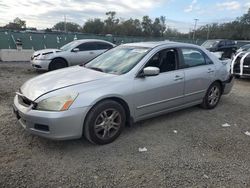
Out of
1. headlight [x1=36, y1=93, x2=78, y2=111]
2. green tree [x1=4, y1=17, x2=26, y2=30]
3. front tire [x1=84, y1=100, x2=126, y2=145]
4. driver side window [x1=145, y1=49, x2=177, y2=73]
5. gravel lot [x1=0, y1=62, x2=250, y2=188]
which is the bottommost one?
gravel lot [x1=0, y1=62, x2=250, y2=188]

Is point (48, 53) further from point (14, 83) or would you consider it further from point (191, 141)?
point (191, 141)

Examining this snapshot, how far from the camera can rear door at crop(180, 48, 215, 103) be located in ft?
16.0

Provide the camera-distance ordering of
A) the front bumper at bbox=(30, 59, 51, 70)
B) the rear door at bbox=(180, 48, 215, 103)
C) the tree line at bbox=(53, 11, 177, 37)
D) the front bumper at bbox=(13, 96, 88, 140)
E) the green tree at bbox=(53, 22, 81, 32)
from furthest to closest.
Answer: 1. the green tree at bbox=(53, 22, 81, 32)
2. the tree line at bbox=(53, 11, 177, 37)
3. the front bumper at bbox=(30, 59, 51, 70)
4. the rear door at bbox=(180, 48, 215, 103)
5. the front bumper at bbox=(13, 96, 88, 140)

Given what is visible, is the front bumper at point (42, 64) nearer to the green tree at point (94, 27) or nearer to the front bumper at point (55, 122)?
the front bumper at point (55, 122)

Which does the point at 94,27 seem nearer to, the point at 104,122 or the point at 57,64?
the point at 57,64

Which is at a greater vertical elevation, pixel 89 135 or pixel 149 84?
pixel 149 84

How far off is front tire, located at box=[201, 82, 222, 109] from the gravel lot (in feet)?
2.48

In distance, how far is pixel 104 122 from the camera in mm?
3699

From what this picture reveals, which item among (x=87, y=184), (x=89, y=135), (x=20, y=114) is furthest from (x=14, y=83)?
(x=87, y=184)

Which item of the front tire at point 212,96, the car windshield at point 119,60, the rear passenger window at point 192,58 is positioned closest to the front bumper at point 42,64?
the car windshield at point 119,60

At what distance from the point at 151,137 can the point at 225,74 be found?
108 inches

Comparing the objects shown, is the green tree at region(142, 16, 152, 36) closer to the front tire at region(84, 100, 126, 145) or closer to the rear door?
the rear door

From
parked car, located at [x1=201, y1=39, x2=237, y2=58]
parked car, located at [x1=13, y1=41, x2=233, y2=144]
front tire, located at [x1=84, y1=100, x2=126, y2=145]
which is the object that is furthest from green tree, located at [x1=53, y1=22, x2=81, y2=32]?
front tire, located at [x1=84, y1=100, x2=126, y2=145]

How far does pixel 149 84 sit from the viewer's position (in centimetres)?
417
